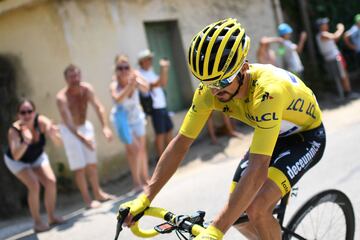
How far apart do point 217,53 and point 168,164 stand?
84 cm

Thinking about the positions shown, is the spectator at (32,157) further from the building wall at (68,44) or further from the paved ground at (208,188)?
the building wall at (68,44)

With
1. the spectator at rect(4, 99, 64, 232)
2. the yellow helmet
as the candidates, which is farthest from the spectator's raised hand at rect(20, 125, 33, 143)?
the yellow helmet

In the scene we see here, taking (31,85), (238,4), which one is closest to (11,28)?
(31,85)

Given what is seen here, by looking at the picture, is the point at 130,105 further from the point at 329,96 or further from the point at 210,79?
the point at 329,96

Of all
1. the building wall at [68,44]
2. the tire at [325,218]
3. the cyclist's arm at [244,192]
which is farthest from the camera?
the building wall at [68,44]

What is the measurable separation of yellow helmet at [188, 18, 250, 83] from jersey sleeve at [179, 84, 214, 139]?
1.40 ft

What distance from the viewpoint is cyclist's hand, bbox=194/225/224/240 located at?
2428 mm

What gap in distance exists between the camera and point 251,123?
10.8 feet

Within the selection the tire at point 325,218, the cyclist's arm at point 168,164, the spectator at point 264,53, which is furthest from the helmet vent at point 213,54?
the spectator at point 264,53

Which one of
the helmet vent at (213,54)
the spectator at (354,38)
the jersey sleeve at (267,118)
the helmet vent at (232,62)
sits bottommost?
the spectator at (354,38)

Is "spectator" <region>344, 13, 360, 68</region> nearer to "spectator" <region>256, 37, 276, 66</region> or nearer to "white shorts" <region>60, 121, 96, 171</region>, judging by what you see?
"spectator" <region>256, 37, 276, 66</region>

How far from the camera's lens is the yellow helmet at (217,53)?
284 cm

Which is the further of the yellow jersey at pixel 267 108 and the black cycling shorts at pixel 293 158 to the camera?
the black cycling shorts at pixel 293 158

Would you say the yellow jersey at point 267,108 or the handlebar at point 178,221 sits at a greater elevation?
the yellow jersey at point 267,108
